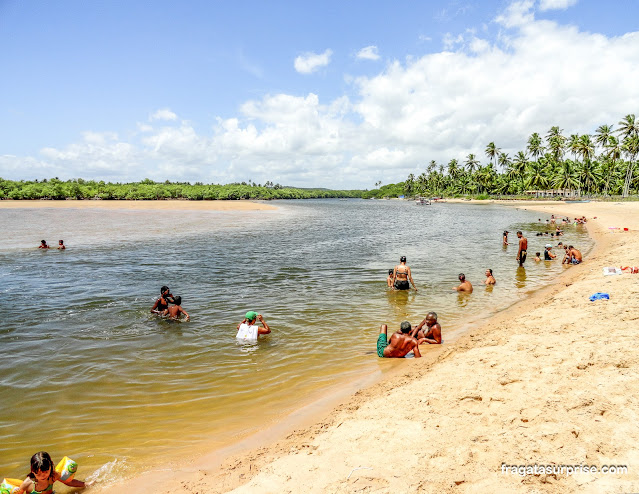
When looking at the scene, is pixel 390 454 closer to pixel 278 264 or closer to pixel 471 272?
pixel 471 272

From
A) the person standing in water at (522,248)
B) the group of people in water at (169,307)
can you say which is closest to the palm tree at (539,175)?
the person standing in water at (522,248)

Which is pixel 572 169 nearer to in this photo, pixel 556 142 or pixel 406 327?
pixel 556 142

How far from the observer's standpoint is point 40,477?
491 cm

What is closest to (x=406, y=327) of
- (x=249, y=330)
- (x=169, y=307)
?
(x=249, y=330)

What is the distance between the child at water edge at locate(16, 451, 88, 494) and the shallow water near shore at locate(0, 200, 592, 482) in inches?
25.1

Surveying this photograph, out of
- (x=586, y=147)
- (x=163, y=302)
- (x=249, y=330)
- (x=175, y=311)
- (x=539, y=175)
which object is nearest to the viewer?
(x=249, y=330)

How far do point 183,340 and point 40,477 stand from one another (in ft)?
19.0

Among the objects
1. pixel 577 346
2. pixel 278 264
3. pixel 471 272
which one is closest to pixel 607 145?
pixel 471 272

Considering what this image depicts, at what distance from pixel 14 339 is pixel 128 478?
848 centimetres

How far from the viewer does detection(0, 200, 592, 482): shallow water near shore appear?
21.4 ft

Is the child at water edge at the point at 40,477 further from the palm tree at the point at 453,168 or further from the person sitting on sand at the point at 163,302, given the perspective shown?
the palm tree at the point at 453,168

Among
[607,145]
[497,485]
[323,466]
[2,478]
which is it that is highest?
[607,145]

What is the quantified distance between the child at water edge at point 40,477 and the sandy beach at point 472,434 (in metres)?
0.69

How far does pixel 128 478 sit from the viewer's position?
5332 mm
